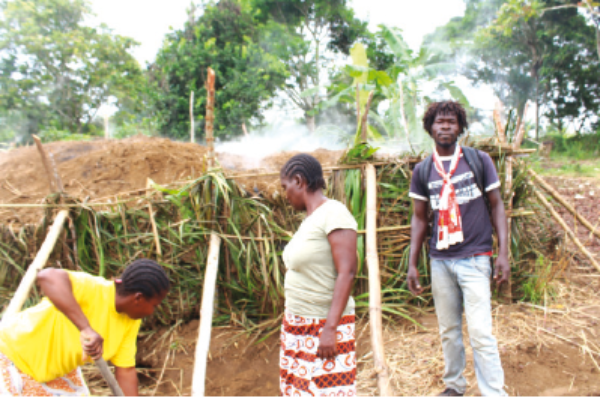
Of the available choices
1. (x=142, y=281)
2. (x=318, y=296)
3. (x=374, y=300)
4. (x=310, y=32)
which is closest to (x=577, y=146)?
(x=310, y=32)

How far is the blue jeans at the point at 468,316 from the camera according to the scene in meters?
2.12

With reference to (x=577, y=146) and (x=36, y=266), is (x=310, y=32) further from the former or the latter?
(x=36, y=266)

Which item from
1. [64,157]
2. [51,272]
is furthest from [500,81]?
[51,272]

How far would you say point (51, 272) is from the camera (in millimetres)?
1789

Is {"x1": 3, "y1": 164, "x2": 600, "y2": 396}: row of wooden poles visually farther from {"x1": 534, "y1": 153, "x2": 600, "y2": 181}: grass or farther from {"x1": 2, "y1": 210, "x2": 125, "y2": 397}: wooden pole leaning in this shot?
{"x1": 534, "y1": 153, "x2": 600, "y2": 181}: grass

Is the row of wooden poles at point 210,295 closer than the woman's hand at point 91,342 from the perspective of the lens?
No

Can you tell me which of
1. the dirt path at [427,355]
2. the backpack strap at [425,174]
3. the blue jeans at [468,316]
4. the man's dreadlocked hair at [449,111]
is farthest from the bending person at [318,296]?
the dirt path at [427,355]

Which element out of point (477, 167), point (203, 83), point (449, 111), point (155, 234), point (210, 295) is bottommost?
point (210, 295)

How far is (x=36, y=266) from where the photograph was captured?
329 cm

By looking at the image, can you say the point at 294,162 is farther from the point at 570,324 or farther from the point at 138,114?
the point at 138,114

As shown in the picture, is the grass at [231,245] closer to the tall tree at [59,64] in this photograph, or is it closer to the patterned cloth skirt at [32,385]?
the patterned cloth skirt at [32,385]

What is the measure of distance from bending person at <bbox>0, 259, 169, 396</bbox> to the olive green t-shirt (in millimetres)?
654

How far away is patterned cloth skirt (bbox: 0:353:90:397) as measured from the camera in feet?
5.90

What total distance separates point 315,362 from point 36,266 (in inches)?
104
